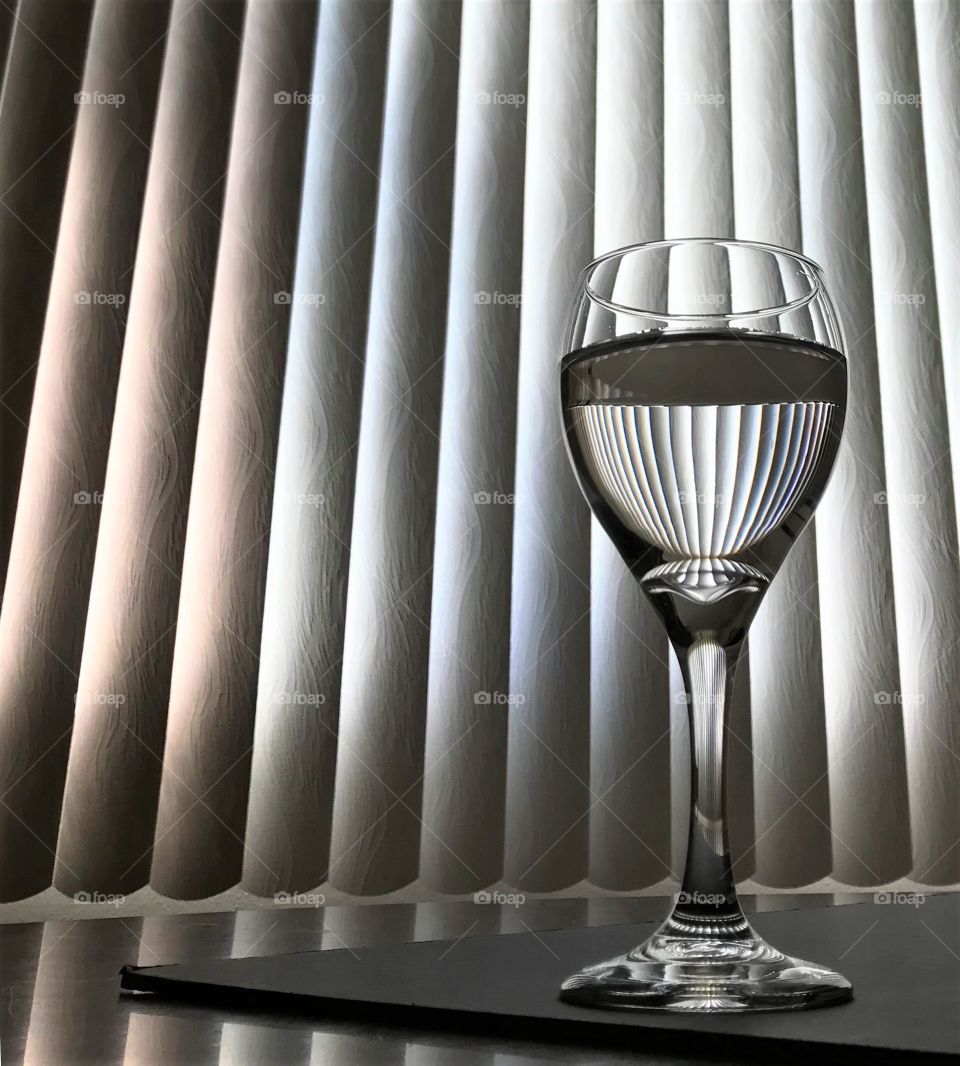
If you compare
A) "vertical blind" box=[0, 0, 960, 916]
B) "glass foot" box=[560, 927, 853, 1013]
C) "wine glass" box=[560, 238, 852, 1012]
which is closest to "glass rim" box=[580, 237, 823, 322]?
"wine glass" box=[560, 238, 852, 1012]

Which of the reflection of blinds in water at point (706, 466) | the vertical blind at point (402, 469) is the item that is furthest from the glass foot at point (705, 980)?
the vertical blind at point (402, 469)

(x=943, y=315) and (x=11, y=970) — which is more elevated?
(x=943, y=315)

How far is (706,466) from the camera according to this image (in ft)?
1.05

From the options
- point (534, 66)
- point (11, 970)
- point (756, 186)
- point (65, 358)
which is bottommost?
point (11, 970)

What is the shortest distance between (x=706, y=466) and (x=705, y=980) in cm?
14

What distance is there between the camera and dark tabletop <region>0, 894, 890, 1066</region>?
0.23 m

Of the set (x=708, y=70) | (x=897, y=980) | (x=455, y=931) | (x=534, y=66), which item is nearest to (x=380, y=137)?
(x=534, y=66)

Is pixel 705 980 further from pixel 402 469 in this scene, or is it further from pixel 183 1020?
pixel 402 469

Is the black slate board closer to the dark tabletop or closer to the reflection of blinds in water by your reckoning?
the dark tabletop

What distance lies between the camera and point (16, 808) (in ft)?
3.16

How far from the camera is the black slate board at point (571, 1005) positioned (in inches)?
9.1

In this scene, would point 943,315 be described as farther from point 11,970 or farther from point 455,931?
point 11,970

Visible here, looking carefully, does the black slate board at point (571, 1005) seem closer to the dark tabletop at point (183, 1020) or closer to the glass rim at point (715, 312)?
the dark tabletop at point (183, 1020)

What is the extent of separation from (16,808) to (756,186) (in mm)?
1070
